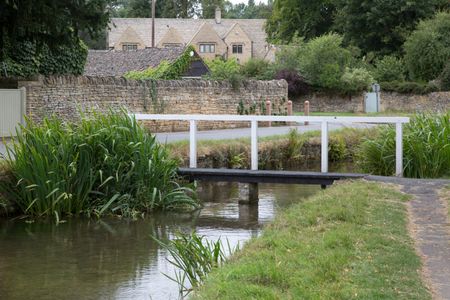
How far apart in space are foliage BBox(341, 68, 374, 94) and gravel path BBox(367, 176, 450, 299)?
38768 millimetres

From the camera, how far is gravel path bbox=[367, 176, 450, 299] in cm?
772

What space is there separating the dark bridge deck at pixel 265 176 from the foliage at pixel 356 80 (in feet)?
124

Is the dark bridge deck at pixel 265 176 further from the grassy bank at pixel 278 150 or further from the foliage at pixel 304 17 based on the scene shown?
the foliage at pixel 304 17

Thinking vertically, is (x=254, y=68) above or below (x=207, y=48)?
below

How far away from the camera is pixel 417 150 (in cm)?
1636

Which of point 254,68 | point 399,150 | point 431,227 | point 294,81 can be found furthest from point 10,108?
point 254,68

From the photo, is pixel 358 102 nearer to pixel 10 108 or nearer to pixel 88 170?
pixel 10 108

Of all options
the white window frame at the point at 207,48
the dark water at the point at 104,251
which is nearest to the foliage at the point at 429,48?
the white window frame at the point at 207,48

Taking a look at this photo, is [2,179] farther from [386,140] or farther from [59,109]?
[59,109]

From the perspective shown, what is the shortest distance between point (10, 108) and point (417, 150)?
43.3ft

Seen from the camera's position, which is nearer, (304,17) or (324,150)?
(324,150)

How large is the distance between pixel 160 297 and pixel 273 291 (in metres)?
2.71

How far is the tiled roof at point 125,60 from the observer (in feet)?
138

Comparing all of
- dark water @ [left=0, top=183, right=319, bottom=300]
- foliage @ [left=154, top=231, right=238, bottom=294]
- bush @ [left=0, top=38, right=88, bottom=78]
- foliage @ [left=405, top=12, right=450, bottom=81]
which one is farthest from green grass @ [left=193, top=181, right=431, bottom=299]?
foliage @ [left=405, top=12, right=450, bottom=81]
